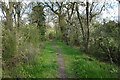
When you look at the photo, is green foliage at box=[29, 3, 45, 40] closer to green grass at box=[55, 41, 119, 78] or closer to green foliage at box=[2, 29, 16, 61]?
green foliage at box=[2, 29, 16, 61]

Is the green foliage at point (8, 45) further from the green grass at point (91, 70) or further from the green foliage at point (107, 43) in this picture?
the green foliage at point (107, 43)

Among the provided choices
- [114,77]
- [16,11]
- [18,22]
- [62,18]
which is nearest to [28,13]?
[16,11]

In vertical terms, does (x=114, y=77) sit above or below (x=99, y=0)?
below

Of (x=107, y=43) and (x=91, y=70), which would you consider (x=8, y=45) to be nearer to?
(x=91, y=70)

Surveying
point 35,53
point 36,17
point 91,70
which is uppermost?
point 36,17

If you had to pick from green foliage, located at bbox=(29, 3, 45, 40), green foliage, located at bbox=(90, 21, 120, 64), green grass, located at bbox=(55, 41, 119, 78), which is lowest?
green grass, located at bbox=(55, 41, 119, 78)

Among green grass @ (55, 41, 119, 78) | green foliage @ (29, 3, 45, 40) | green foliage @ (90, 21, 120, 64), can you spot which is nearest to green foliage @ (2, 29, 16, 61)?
green grass @ (55, 41, 119, 78)

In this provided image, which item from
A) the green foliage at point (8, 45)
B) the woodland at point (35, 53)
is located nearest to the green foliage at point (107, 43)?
the woodland at point (35, 53)

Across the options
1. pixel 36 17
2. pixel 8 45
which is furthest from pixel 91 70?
pixel 36 17

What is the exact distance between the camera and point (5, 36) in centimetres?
329

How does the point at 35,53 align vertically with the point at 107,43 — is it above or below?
below

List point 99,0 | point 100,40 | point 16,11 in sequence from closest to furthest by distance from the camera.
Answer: point 16,11 → point 100,40 → point 99,0

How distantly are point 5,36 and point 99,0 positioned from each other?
9184mm

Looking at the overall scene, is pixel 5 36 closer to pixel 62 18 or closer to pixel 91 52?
pixel 91 52
